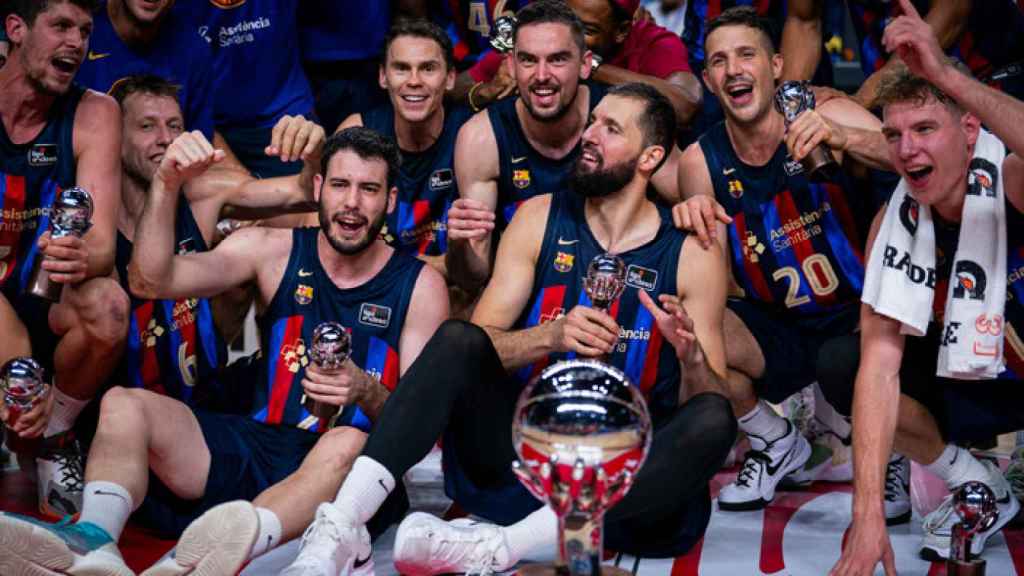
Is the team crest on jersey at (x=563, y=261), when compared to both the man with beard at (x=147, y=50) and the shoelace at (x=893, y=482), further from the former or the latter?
the man with beard at (x=147, y=50)

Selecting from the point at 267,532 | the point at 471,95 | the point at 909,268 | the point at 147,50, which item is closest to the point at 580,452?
the point at 267,532

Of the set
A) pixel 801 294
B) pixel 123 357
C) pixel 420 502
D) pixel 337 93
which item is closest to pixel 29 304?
pixel 123 357

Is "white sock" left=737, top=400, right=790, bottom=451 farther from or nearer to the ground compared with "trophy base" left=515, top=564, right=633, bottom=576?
nearer to the ground

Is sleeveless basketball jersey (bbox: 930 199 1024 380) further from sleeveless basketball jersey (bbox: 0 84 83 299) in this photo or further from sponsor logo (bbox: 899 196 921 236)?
sleeveless basketball jersey (bbox: 0 84 83 299)

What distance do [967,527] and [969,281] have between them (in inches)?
30.4

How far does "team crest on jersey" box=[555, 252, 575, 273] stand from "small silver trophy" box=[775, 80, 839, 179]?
0.75 meters

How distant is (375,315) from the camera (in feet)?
13.8

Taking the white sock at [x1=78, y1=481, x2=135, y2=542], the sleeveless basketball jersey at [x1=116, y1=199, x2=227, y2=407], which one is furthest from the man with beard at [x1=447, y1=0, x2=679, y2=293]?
the white sock at [x1=78, y1=481, x2=135, y2=542]

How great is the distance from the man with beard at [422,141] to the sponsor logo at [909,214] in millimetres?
1822

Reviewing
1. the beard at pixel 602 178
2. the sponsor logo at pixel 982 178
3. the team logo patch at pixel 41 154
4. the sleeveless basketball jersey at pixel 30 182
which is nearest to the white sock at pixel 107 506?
the sleeveless basketball jersey at pixel 30 182

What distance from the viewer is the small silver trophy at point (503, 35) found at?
17.1ft

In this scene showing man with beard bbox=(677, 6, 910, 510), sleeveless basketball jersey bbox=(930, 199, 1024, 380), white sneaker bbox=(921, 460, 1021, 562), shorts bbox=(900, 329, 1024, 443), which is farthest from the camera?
man with beard bbox=(677, 6, 910, 510)

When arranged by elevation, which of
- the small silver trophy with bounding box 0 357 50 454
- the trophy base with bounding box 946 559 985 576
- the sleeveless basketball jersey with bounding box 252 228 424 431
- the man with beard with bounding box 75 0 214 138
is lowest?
the trophy base with bounding box 946 559 985 576

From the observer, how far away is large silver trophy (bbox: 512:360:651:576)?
234 centimetres
